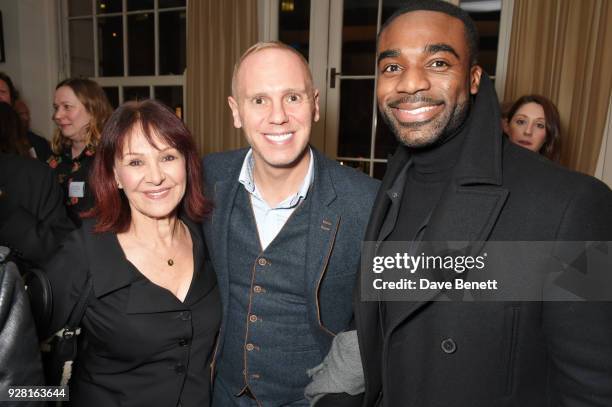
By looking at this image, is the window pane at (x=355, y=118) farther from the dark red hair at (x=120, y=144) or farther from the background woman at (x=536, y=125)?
the dark red hair at (x=120, y=144)

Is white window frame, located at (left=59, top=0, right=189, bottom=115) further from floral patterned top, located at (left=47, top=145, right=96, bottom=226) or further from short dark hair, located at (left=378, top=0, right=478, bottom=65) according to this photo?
short dark hair, located at (left=378, top=0, right=478, bottom=65)

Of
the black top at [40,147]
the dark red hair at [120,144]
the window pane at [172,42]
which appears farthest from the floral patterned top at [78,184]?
the window pane at [172,42]

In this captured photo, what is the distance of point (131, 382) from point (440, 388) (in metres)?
0.95

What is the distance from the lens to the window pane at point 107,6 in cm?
491

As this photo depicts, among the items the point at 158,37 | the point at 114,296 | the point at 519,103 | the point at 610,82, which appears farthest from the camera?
the point at 158,37

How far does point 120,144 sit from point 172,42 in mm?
3726

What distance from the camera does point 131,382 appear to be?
4.34ft

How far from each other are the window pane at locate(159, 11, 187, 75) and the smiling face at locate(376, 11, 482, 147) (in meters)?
4.09

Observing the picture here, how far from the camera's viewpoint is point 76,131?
257 cm

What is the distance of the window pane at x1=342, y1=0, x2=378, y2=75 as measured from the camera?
388 centimetres

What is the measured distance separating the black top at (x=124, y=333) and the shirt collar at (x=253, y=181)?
436 millimetres

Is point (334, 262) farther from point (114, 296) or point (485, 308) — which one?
point (114, 296)

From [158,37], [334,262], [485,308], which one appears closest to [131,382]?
[334,262]

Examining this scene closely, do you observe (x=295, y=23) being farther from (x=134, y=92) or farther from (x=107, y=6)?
(x=107, y=6)
